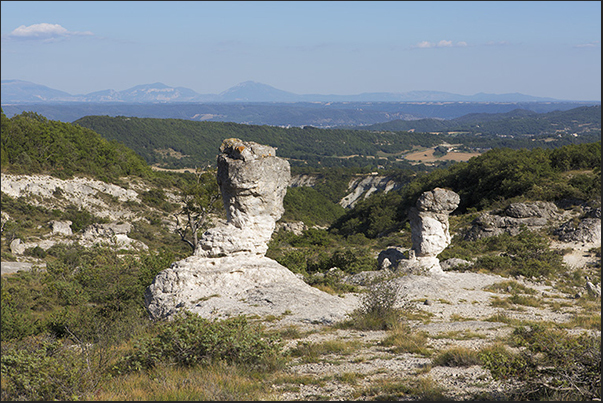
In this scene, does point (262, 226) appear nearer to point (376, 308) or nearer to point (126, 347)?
point (376, 308)

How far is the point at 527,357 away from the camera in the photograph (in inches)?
251

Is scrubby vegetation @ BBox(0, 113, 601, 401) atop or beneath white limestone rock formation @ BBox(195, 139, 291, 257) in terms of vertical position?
beneath

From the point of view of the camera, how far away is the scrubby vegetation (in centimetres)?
611

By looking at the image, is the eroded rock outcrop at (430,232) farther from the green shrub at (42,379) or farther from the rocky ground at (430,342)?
the green shrub at (42,379)

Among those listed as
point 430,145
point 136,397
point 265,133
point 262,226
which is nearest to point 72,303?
point 262,226

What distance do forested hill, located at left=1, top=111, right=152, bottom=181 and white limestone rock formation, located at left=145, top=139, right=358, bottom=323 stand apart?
40653mm

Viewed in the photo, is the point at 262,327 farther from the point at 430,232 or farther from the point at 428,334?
the point at 430,232

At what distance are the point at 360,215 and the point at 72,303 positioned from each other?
1549 inches

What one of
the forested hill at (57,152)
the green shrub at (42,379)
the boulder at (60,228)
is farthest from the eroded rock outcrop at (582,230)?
the forested hill at (57,152)

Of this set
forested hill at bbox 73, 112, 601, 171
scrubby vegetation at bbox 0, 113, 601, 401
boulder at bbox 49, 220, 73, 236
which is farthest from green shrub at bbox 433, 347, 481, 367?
forested hill at bbox 73, 112, 601, 171

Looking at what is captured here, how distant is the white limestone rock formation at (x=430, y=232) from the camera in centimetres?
1747

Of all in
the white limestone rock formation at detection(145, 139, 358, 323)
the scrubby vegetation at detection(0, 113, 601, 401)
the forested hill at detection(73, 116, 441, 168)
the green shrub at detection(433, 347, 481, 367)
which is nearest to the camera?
the scrubby vegetation at detection(0, 113, 601, 401)

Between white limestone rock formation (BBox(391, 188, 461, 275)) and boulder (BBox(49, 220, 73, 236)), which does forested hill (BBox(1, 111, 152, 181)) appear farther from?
white limestone rock formation (BBox(391, 188, 461, 275))

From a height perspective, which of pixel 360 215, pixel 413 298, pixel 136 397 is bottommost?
pixel 360 215
